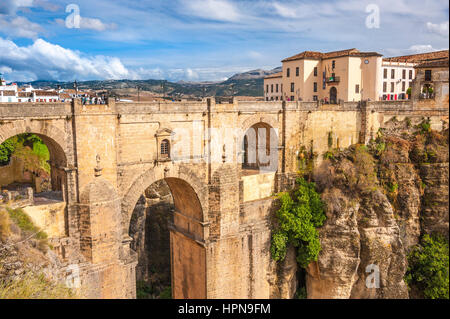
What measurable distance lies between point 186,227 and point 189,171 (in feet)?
13.1

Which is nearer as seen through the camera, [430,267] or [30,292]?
[30,292]

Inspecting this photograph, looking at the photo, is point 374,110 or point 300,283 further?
point 374,110

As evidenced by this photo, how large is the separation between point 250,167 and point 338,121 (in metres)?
7.28

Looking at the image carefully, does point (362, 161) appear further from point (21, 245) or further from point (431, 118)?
point (21, 245)

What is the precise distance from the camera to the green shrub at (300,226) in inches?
859

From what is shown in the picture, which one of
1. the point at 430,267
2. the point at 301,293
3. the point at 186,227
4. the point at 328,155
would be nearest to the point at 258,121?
the point at 328,155

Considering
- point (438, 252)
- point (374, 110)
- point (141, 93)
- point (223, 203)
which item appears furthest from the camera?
point (374, 110)

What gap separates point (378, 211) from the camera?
919 inches

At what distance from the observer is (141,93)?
25.9 m

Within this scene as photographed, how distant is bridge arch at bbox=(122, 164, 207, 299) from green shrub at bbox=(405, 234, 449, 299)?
550 inches

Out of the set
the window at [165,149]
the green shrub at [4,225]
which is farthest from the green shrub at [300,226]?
the green shrub at [4,225]

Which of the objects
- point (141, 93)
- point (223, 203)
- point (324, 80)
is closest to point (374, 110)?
point (324, 80)

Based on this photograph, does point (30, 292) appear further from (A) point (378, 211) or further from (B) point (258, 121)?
(A) point (378, 211)

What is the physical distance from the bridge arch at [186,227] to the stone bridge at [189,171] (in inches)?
2.4
